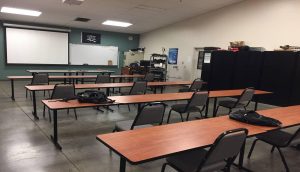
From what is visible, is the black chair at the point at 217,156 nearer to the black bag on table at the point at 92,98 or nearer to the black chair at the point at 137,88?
the black bag on table at the point at 92,98

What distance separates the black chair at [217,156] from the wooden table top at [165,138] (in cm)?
12

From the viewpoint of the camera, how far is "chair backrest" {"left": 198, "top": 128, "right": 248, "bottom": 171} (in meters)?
1.68

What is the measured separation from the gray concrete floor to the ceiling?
422cm

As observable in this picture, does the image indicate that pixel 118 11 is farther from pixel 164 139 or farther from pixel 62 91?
pixel 164 139

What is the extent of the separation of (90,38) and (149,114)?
→ 9.87 metres

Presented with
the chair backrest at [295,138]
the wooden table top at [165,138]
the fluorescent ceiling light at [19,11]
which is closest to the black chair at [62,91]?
the wooden table top at [165,138]

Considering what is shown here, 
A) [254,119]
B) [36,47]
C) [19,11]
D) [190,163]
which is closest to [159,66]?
[36,47]

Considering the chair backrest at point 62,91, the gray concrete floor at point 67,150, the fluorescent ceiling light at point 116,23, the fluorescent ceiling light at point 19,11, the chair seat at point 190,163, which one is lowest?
the gray concrete floor at point 67,150

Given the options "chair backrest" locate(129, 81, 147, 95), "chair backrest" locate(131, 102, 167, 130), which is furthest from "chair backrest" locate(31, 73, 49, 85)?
"chair backrest" locate(131, 102, 167, 130)

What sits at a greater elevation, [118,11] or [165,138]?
[118,11]

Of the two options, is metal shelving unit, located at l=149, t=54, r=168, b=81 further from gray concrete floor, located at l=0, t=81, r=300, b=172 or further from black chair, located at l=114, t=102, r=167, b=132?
black chair, located at l=114, t=102, r=167, b=132

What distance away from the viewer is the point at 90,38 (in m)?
11.7

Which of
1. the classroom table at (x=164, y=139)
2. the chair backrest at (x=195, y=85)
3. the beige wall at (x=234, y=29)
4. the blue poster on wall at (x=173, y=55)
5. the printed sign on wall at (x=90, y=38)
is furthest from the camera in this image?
the printed sign on wall at (x=90, y=38)

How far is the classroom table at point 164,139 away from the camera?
159 centimetres
